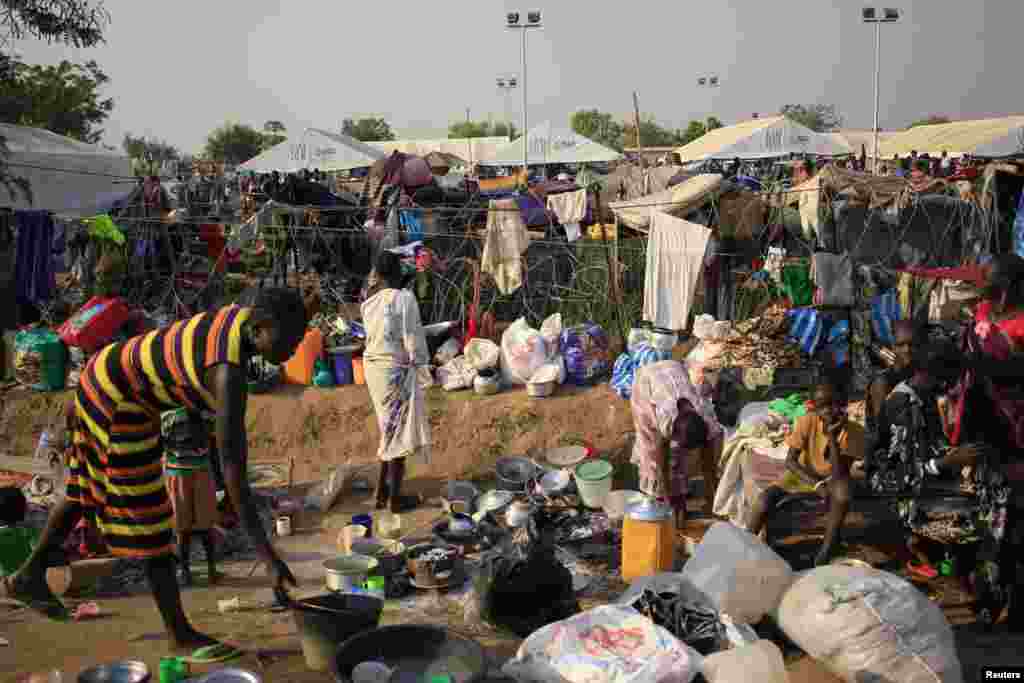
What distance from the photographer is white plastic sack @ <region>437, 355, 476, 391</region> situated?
293 inches

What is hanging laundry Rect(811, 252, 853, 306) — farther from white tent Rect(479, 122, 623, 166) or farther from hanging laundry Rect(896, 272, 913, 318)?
white tent Rect(479, 122, 623, 166)

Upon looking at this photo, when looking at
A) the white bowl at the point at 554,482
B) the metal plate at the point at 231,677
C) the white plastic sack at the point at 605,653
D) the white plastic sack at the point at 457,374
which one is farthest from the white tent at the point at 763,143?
the metal plate at the point at 231,677

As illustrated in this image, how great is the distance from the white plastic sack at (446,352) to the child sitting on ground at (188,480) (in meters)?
3.22

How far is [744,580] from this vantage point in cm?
366

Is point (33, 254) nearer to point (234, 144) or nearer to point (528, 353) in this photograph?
point (528, 353)

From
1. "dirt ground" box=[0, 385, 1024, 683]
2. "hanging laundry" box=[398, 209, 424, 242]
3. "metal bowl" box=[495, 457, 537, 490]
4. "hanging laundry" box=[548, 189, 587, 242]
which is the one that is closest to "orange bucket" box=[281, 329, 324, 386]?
"dirt ground" box=[0, 385, 1024, 683]

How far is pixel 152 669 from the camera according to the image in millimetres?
3598

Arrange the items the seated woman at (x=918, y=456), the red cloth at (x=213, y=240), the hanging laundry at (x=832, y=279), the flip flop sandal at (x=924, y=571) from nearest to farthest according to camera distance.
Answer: the seated woman at (x=918, y=456) → the flip flop sandal at (x=924, y=571) → the hanging laundry at (x=832, y=279) → the red cloth at (x=213, y=240)

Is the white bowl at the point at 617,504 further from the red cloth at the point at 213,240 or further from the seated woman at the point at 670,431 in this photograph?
the red cloth at the point at 213,240

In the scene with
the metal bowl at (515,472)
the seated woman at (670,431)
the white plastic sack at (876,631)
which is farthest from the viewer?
the metal bowl at (515,472)

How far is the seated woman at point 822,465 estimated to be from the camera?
13.7 feet

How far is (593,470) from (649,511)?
4.95 feet

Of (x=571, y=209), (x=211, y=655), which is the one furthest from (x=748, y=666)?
(x=571, y=209)

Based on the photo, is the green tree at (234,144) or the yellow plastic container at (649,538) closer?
the yellow plastic container at (649,538)
